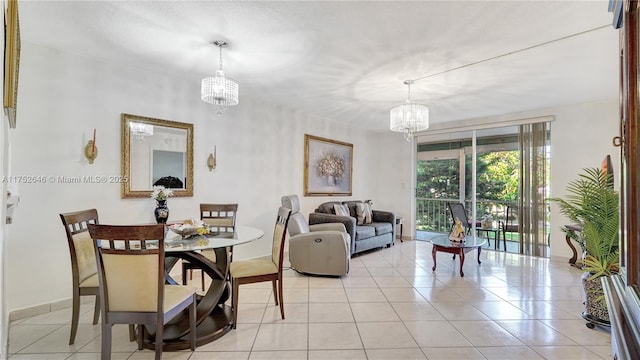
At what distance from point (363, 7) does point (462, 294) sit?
2973 millimetres

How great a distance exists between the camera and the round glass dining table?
213 cm

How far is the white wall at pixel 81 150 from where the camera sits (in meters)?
2.61

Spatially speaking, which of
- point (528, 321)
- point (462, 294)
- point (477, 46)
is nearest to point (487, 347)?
point (528, 321)

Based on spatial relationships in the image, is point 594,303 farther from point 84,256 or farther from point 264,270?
point 84,256

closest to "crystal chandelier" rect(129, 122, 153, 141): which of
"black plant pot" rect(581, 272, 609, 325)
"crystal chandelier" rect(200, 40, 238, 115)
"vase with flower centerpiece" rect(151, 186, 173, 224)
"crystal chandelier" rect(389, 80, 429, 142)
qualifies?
"vase with flower centerpiece" rect(151, 186, 173, 224)

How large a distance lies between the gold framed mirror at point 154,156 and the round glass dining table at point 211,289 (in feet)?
3.34

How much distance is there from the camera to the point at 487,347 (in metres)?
2.18

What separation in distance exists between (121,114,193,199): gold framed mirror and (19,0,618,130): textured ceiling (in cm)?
62

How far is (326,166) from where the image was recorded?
5637 millimetres

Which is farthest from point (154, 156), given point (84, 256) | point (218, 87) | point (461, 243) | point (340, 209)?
point (461, 243)

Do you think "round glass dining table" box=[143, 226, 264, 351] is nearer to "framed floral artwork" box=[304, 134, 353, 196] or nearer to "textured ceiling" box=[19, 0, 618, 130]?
"textured ceiling" box=[19, 0, 618, 130]

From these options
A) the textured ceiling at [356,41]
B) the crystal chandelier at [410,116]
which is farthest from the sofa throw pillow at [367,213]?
the textured ceiling at [356,41]

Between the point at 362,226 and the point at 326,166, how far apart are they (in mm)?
1303

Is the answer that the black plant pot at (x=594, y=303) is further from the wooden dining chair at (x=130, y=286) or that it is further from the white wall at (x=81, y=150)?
the white wall at (x=81, y=150)
